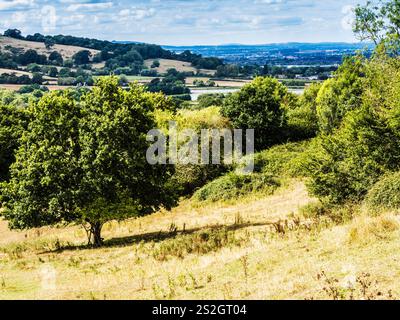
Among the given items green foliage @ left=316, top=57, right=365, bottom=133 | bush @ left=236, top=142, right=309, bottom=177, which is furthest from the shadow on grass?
green foliage @ left=316, top=57, right=365, bottom=133

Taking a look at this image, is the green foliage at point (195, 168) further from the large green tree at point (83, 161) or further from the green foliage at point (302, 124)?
the large green tree at point (83, 161)

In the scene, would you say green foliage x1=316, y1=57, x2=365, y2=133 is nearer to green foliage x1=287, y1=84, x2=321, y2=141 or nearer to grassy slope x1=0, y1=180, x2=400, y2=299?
green foliage x1=287, y1=84, x2=321, y2=141

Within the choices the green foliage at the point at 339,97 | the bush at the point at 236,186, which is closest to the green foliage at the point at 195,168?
the bush at the point at 236,186

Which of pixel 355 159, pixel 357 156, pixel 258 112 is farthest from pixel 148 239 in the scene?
pixel 258 112

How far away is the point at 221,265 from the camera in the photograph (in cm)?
1494

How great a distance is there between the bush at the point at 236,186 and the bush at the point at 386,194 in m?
17.8

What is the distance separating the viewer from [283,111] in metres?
56.5

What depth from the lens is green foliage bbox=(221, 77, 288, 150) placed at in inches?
2108

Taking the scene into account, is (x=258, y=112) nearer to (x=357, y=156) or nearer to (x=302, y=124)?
(x=302, y=124)

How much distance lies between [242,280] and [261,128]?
1651 inches

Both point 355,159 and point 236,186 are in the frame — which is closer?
point 355,159

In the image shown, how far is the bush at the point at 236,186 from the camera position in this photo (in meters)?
39.4

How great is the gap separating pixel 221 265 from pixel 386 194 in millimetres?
8810
